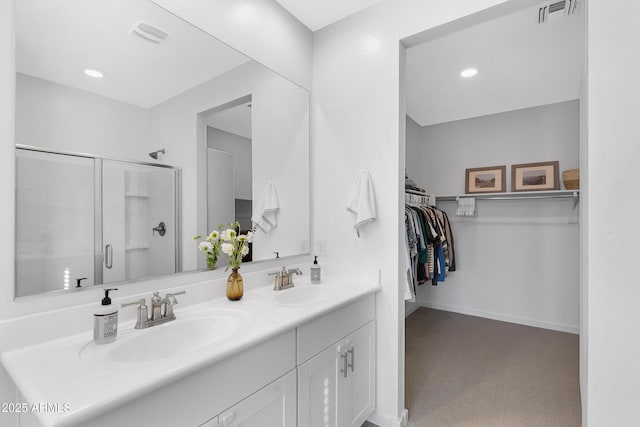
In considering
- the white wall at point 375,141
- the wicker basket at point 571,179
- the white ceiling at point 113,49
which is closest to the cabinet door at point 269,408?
the white wall at point 375,141

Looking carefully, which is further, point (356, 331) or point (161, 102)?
point (356, 331)

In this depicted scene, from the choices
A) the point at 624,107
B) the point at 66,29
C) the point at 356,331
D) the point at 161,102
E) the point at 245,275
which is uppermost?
the point at 66,29

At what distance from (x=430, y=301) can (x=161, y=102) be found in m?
4.13

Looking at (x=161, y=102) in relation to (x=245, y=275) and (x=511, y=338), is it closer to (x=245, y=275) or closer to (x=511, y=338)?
(x=245, y=275)

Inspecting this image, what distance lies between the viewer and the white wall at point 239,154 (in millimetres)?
1692

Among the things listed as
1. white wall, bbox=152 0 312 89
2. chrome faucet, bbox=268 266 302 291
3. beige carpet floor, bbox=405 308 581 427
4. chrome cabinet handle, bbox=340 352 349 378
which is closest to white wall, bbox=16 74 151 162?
white wall, bbox=152 0 312 89

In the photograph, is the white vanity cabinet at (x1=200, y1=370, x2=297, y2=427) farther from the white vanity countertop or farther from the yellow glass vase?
the yellow glass vase

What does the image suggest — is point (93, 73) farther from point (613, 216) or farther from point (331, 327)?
point (613, 216)

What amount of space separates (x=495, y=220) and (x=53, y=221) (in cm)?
423

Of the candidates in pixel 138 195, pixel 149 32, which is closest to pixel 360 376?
pixel 138 195

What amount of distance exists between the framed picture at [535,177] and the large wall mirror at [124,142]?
3283mm

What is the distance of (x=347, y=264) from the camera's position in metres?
2.04

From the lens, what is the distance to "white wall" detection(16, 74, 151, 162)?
1.04 metres

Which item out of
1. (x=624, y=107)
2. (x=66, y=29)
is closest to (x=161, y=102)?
(x=66, y=29)
